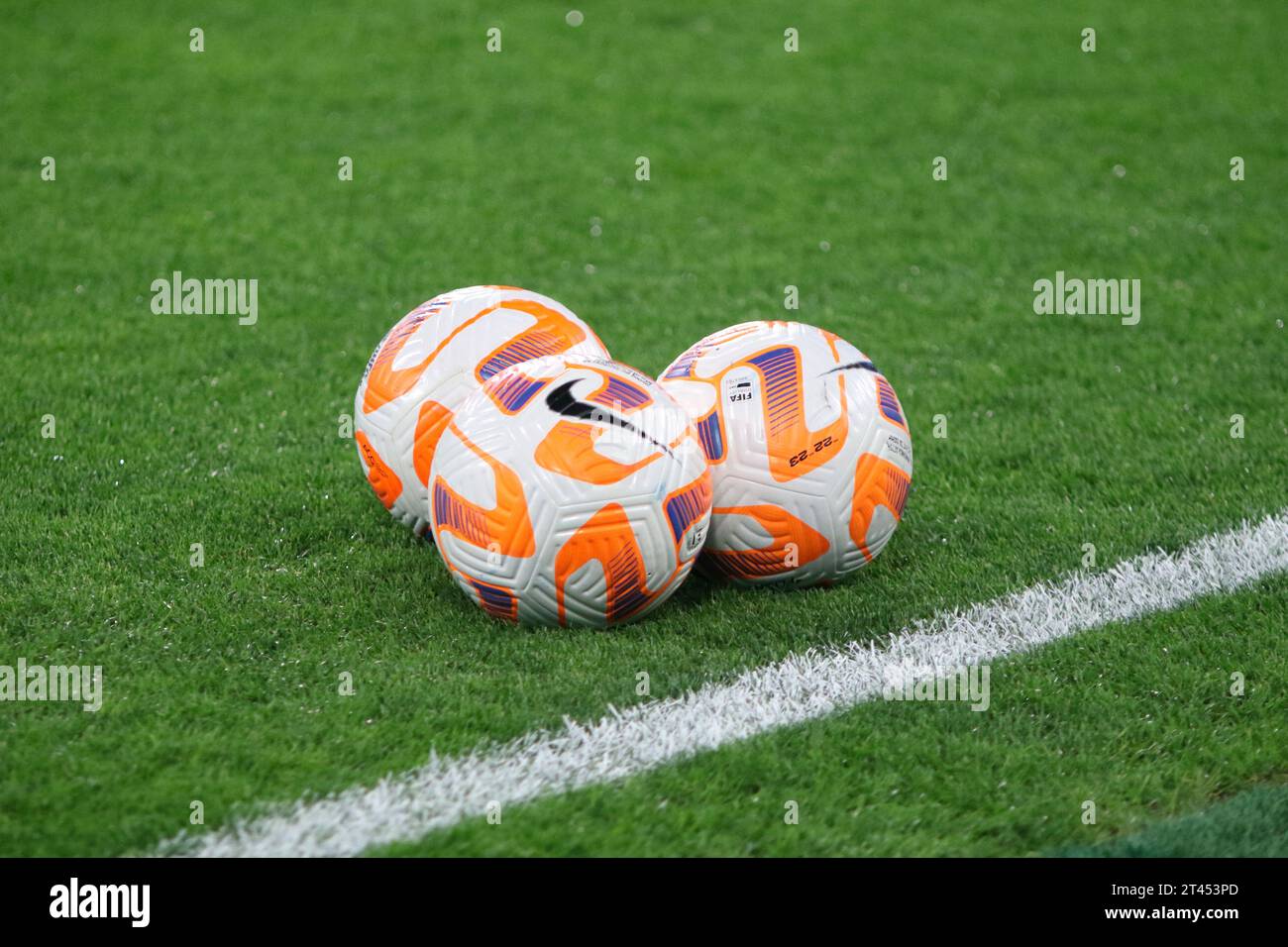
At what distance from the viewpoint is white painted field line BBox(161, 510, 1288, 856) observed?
142 inches

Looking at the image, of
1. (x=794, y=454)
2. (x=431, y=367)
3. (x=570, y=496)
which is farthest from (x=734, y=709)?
(x=431, y=367)

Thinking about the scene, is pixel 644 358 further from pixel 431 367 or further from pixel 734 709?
pixel 734 709

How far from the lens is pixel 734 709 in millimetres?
4230

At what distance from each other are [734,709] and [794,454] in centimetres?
97

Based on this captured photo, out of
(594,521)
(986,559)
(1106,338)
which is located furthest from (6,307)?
(1106,338)

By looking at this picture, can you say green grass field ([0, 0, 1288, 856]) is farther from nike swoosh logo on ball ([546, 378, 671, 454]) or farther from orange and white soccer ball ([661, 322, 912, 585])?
nike swoosh logo on ball ([546, 378, 671, 454])

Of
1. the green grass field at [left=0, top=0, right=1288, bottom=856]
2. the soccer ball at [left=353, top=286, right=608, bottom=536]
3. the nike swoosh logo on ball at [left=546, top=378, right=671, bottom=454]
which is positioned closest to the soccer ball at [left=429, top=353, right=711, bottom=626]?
the nike swoosh logo on ball at [left=546, top=378, right=671, bottom=454]

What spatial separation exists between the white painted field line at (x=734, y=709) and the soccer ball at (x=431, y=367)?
140 centimetres

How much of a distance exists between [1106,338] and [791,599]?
3.68 m

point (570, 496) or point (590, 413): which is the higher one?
point (590, 413)

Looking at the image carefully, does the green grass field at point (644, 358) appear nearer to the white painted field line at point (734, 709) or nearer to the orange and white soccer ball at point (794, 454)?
the white painted field line at point (734, 709)

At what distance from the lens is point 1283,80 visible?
11.9 m

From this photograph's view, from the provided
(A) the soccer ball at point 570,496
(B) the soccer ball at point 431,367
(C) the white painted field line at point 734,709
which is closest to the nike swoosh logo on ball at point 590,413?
(A) the soccer ball at point 570,496
